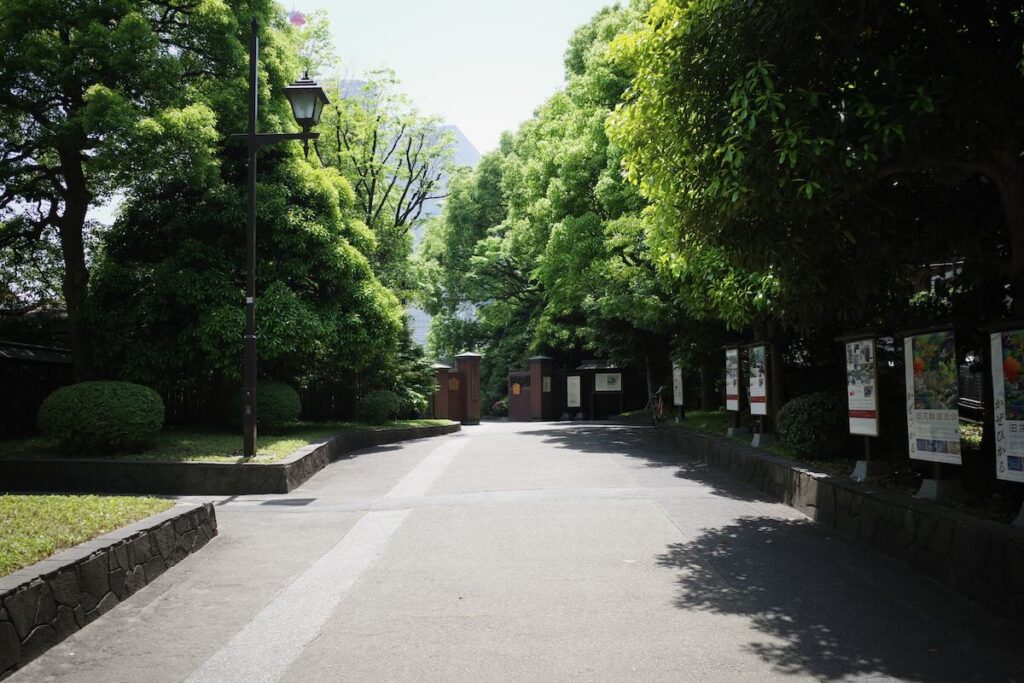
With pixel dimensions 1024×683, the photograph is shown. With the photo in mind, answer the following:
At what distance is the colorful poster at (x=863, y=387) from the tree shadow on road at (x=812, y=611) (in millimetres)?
1593

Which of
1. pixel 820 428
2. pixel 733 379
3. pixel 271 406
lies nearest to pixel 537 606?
pixel 820 428

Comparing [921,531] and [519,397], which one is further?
[519,397]

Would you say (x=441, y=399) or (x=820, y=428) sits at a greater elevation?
(x=820, y=428)

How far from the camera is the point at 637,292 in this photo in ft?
62.6

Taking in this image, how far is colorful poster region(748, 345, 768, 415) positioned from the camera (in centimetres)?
1289

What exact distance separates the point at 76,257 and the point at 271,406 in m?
4.44

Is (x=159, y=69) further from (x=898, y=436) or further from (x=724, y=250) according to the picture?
(x=898, y=436)

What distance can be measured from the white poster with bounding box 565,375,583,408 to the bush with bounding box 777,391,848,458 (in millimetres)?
26498

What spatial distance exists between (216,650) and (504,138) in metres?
41.9

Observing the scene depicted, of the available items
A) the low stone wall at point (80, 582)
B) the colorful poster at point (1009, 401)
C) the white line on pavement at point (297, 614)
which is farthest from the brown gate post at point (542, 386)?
the colorful poster at point (1009, 401)

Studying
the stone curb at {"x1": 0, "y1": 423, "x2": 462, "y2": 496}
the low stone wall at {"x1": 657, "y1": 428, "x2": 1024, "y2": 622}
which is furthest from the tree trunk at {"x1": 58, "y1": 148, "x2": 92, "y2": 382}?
the low stone wall at {"x1": 657, "y1": 428, "x2": 1024, "y2": 622}

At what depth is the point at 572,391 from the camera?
37.8 metres

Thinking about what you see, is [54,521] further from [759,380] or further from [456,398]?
[456,398]

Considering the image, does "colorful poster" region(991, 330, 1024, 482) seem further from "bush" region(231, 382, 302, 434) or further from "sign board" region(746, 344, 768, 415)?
"bush" region(231, 382, 302, 434)
